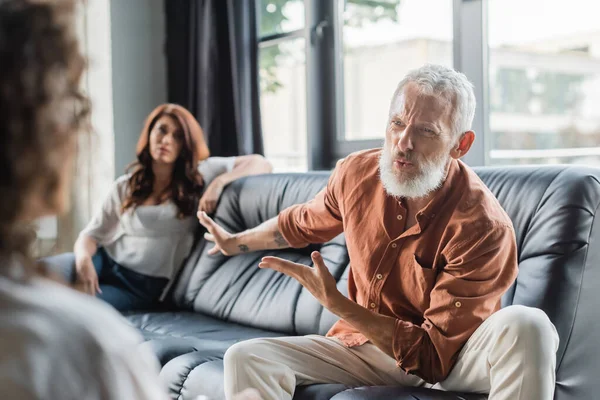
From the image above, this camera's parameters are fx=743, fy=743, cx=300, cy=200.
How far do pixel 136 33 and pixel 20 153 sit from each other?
4.19m

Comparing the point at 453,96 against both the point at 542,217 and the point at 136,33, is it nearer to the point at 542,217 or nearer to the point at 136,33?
the point at 542,217

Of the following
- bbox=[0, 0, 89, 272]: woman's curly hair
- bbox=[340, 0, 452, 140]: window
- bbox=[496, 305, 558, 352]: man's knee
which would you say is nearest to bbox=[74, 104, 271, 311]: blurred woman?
bbox=[340, 0, 452, 140]: window

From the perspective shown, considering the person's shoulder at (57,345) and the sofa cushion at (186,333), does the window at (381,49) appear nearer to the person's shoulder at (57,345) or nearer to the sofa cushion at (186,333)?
the sofa cushion at (186,333)

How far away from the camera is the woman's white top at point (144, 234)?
10.5ft

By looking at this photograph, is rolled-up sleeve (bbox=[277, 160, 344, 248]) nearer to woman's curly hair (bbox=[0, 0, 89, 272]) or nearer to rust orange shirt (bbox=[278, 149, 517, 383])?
rust orange shirt (bbox=[278, 149, 517, 383])

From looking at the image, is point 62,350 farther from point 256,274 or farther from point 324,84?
point 324,84

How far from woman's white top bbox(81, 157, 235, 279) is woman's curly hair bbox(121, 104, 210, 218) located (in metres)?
0.04

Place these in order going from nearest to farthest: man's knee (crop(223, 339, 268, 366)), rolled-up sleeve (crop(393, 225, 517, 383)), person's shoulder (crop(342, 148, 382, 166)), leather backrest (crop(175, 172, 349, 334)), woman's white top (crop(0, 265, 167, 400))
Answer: woman's white top (crop(0, 265, 167, 400))
rolled-up sleeve (crop(393, 225, 517, 383))
man's knee (crop(223, 339, 268, 366))
person's shoulder (crop(342, 148, 382, 166))
leather backrest (crop(175, 172, 349, 334))

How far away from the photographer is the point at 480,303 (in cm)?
172

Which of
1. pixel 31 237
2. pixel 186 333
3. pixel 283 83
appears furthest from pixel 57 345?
pixel 283 83

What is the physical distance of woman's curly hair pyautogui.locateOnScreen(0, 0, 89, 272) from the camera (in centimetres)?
59

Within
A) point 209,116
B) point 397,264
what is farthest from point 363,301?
point 209,116

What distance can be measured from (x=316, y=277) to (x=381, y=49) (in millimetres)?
1858

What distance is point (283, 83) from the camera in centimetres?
397
